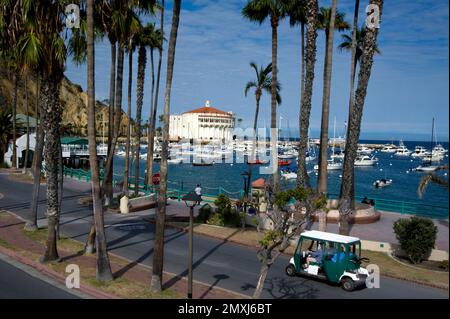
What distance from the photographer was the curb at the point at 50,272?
1344 cm

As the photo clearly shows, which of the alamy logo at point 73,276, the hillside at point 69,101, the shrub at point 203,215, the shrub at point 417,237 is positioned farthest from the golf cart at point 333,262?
the hillside at point 69,101

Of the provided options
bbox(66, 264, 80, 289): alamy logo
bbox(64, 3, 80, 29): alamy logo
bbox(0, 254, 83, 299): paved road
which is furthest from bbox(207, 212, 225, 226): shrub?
bbox(64, 3, 80, 29): alamy logo

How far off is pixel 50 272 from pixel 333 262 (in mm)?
9568

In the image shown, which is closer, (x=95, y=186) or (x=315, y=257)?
(x=95, y=186)

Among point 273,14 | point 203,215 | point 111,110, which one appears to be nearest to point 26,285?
point 203,215

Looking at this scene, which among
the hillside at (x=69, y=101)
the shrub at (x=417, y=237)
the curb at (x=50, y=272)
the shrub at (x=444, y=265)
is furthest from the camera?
the hillside at (x=69, y=101)

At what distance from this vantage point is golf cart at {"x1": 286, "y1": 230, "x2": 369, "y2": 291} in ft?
47.7

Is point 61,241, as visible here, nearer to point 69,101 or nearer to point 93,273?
point 93,273

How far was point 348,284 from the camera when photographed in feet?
47.2

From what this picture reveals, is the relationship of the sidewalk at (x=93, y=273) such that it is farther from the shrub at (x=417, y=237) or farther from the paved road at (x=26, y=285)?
the shrub at (x=417, y=237)

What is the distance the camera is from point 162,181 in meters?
13.7

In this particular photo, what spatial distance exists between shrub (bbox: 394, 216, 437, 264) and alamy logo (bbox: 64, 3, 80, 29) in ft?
47.8

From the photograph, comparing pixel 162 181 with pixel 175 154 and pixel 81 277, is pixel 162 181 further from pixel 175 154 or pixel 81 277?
pixel 175 154
